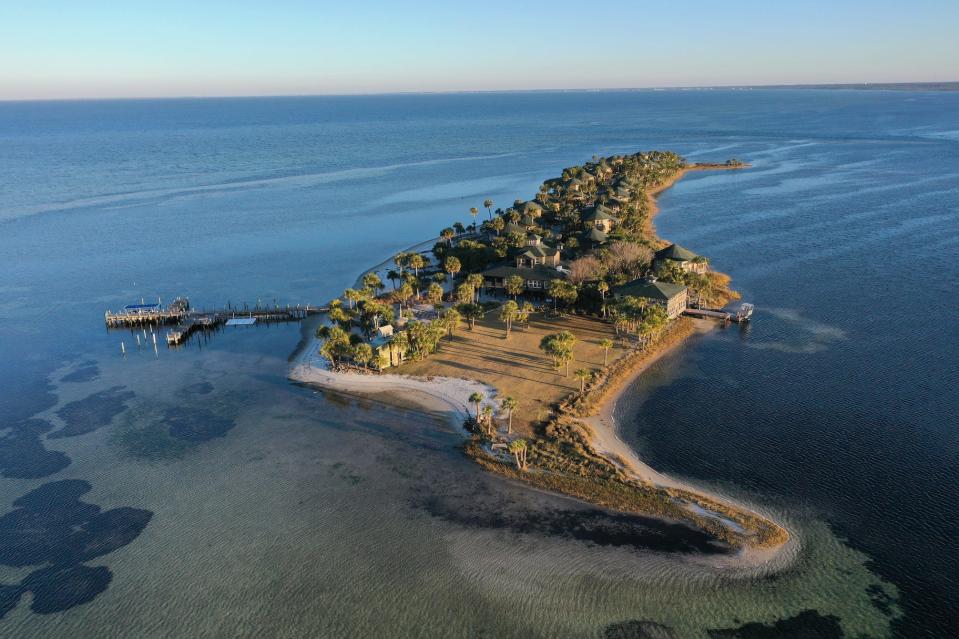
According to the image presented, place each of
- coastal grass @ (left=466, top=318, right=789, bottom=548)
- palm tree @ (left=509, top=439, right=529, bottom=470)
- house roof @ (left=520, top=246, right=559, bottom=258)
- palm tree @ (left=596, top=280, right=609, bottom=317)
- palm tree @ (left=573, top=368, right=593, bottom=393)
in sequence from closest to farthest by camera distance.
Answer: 1. coastal grass @ (left=466, top=318, right=789, bottom=548)
2. palm tree @ (left=509, top=439, right=529, bottom=470)
3. palm tree @ (left=573, top=368, right=593, bottom=393)
4. palm tree @ (left=596, top=280, right=609, bottom=317)
5. house roof @ (left=520, top=246, right=559, bottom=258)

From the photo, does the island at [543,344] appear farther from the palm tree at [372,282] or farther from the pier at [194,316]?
the pier at [194,316]

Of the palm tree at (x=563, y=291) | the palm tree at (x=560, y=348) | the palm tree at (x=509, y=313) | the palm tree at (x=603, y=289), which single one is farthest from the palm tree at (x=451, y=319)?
the palm tree at (x=603, y=289)

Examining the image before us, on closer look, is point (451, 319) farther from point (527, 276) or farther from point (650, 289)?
point (650, 289)

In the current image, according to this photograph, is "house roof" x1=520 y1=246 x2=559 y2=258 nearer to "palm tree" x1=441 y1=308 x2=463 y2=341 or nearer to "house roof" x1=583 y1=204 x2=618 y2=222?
"house roof" x1=583 y1=204 x2=618 y2=222

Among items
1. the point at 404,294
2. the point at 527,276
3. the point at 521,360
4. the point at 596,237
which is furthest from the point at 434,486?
the point at 596,237

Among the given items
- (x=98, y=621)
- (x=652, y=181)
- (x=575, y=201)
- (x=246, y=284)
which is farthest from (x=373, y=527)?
(x=652, y=181)

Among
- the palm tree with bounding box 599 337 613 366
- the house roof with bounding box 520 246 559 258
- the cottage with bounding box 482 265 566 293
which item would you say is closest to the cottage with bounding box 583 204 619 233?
the house roof with bounding box 520 246 559 258

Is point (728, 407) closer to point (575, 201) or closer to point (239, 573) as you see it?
point (239, 573)
